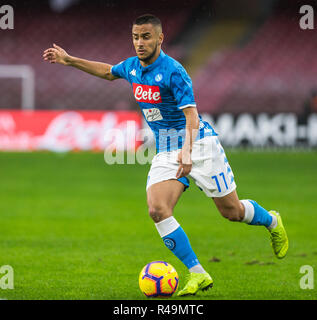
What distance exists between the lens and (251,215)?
18.8 ft

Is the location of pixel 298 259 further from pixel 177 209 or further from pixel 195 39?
pixel 195 39

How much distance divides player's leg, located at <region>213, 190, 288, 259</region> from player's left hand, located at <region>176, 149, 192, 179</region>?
666 millimetres

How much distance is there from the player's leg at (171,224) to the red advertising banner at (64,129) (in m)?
13.0

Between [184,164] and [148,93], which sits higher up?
[148,93]

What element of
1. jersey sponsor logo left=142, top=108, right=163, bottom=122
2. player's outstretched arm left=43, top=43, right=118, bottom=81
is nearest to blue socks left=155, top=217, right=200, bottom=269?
jersey sponsor logo left=142, top=108, right=163, bottom=122

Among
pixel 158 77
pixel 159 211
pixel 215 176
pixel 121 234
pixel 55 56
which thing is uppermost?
pixel 55 56

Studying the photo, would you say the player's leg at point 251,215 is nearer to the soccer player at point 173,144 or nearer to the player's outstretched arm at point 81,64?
the soccer player at point 173,144

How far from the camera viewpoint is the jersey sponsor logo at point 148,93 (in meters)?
5.22

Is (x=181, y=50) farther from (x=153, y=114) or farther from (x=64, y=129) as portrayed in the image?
(x=153, y=114)

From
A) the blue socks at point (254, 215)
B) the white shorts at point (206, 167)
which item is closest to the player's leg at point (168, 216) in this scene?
the white shorts at point (206, 167)

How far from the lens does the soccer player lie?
503 centimetres

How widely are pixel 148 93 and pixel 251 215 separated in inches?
55.3

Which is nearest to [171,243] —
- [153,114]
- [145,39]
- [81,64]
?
[153,114]
